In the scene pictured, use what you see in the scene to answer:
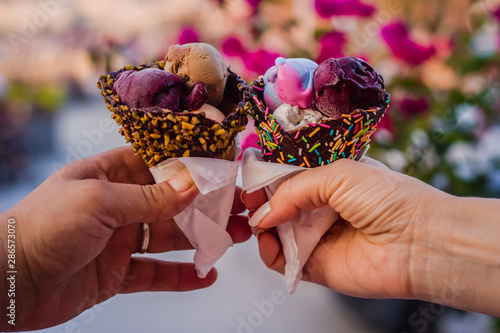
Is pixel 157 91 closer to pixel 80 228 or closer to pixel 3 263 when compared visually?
pixel 80 228

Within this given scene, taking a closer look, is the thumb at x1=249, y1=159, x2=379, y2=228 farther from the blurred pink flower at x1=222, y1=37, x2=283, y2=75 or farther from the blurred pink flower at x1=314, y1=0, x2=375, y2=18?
the blurred pink flower at x1=314, y1=0, x2=375, y2=18

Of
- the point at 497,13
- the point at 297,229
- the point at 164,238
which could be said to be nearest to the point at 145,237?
the point at 164,238

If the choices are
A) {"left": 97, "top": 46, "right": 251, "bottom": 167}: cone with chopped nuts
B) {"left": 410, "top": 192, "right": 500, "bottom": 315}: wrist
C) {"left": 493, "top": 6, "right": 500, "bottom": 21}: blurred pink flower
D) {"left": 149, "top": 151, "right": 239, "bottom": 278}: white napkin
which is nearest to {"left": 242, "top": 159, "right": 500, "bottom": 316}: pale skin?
{"left": 410, "top": 192, "right": 500, "bottom": 315}: wrist

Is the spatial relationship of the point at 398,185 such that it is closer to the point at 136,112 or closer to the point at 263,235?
the point at 263,235

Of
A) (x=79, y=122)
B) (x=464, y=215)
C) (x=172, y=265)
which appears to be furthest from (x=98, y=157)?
(x=79, y=122)

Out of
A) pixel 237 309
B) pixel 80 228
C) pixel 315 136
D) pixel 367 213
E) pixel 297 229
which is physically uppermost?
pixel 315 136
